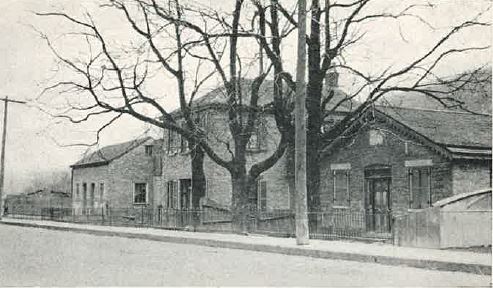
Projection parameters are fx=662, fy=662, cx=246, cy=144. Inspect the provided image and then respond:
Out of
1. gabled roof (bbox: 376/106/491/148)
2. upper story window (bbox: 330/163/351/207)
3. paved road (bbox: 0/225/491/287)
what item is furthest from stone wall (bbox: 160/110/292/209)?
paved road (bbox: 0/225/491/287)

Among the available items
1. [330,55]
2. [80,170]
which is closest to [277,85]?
[330,55]

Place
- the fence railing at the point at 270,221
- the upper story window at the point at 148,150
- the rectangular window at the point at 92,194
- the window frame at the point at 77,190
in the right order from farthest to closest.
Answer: the window frame at the point at 77,190 → the rectangular window at the point at 92,194 → the upper story window at the point at 148,150 → the fence railing at the point at 270,221

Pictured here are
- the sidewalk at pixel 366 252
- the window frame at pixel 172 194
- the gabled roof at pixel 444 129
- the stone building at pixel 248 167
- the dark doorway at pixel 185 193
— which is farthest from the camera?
the window frame at pixel 172 194

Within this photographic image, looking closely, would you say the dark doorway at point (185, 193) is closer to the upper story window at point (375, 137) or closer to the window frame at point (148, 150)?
the window frame at point (148, 150)

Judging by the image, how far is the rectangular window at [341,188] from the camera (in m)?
27.4

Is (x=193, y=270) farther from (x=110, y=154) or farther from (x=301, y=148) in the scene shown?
(x=110, y=154)

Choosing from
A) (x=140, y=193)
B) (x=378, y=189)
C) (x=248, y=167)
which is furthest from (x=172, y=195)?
(x=378, y=189)

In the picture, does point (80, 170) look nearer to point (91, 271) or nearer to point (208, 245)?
point (208, 245)

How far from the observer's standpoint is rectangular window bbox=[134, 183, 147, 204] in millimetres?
46688

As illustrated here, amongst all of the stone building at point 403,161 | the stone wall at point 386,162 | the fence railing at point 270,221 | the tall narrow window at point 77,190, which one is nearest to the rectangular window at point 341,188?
the stone building at point 403,161

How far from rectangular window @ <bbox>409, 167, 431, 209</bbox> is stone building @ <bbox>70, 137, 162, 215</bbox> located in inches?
942

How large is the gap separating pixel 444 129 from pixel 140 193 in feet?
88.1

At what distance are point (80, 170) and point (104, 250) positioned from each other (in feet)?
111

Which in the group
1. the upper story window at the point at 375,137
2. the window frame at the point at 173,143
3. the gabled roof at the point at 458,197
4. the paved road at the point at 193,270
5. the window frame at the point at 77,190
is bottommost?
the paved road at the point at 193,270
